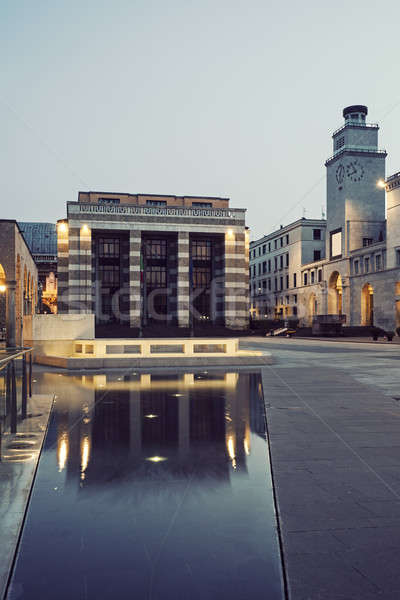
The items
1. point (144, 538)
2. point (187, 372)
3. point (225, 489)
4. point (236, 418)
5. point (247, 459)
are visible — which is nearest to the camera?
point (144, 538)

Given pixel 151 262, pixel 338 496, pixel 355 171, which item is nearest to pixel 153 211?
pixel 151 262

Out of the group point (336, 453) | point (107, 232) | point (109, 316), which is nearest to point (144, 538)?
point (336, 453)

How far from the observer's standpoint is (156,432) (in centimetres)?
771

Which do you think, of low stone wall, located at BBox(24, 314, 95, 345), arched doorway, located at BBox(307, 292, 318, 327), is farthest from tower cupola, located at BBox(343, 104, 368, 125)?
low stone wall, located at BBox(24, 314, 95, 345)

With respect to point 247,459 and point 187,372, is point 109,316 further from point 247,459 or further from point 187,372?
point 247,459

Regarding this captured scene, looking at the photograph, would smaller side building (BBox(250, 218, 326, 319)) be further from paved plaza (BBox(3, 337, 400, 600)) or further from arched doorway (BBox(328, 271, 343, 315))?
paved plaza (BBox(3, 337, 400, 600))

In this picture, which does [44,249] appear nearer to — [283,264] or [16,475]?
[283,264]

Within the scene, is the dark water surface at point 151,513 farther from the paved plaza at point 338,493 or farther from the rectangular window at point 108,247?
the rectangular window at point 108,247

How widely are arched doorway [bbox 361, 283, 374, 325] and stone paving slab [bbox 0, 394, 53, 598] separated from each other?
61866 mm

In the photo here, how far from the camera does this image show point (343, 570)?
3246mm

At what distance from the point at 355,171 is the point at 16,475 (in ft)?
229

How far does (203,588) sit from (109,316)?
57.0 metres

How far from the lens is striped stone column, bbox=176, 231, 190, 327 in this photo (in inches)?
2110

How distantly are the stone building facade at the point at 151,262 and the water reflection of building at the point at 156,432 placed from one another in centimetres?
3511
